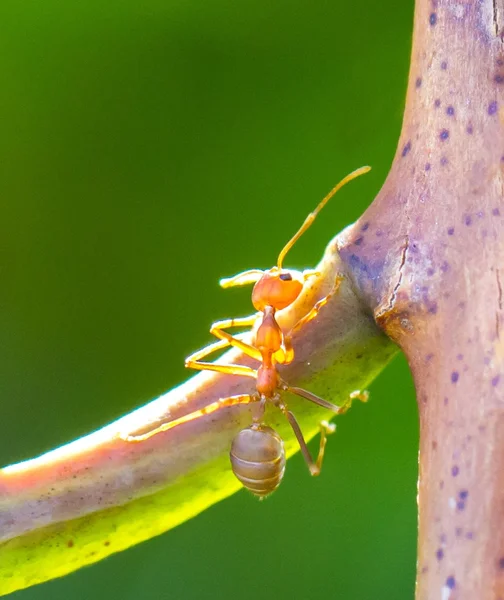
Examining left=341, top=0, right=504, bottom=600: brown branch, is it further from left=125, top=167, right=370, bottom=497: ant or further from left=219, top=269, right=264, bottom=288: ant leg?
left=219, top=269, right=264, bottom=288: ant leg

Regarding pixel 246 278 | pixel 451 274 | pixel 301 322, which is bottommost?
pixel 451 274

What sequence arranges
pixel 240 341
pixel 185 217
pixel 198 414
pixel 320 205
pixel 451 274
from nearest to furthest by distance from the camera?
1. pixel 451 274
2. pixel 198 414
3. pixel 240 341
4. pixel 320 205
5. pixel 185 217

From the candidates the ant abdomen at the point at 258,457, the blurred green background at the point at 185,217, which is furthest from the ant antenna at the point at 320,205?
the blurred green background at the point at 185,217

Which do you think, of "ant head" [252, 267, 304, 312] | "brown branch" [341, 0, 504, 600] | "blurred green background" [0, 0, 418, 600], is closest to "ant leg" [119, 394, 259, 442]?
"brown branch" [341, 0, 504, 600]

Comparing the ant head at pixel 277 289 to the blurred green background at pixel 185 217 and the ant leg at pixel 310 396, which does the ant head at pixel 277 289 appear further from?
the blurred green background at pixel 185 217

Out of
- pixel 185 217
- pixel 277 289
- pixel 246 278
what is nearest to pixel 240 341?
pixel 277 289

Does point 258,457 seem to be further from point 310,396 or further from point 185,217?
point 185,217

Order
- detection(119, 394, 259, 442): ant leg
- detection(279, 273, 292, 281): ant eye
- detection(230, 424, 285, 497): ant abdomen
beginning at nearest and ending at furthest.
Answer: detection(119, 394, 259, 442): ant leg < detection(230, 424, 285, 497): ant abdomen < detection(279, 273, 292, 281): ant eye
